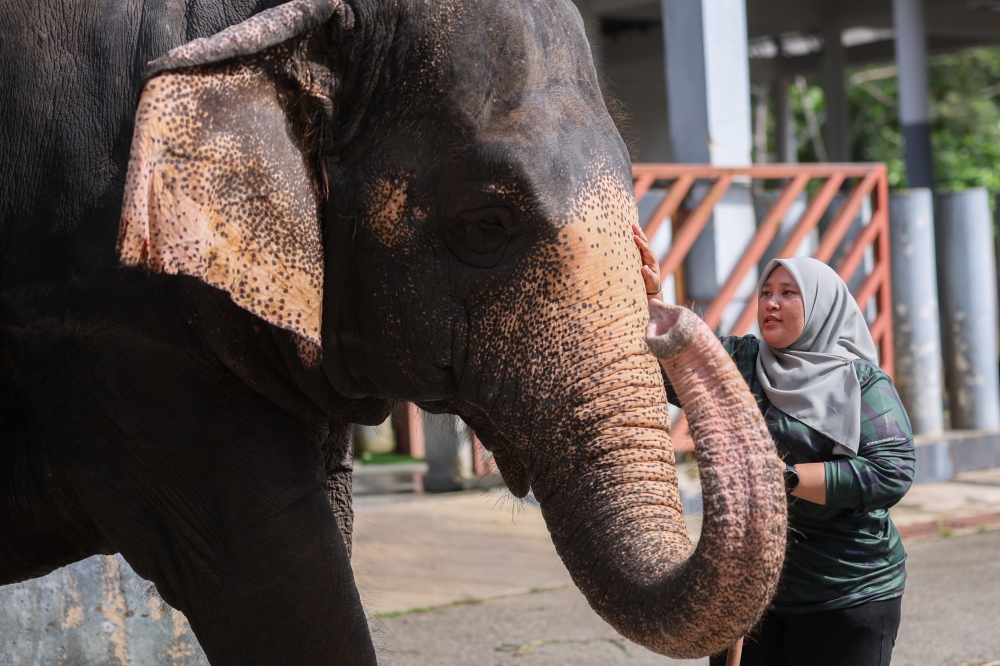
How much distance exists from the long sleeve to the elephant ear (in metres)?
1.14

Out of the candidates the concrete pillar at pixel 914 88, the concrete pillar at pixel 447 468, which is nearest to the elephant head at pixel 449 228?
the concrete pillar at pixel 447 468

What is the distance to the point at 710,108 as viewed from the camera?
707 centimetres

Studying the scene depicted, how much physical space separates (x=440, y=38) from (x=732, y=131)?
5.28 meters

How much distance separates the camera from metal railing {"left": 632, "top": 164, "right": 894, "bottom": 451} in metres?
6.93

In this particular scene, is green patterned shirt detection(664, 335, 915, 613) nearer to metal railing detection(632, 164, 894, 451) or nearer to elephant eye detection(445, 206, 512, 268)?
elephant eye detection(445, 206, 512, 268)

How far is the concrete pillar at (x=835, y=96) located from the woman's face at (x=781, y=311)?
12.8 meters

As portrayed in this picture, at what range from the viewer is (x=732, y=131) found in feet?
23.7

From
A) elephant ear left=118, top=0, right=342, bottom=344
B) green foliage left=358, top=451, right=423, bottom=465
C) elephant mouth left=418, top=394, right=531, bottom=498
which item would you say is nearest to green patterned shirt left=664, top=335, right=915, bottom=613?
elephant mouth left=418, top=394, right=531, bottom=498

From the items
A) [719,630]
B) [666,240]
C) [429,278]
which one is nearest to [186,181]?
[429,278]

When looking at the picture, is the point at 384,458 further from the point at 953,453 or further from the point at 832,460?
the point at 832,460

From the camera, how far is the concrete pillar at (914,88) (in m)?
11.1

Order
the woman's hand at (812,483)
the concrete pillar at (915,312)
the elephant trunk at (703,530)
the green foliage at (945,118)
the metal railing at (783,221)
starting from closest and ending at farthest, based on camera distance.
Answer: the elephant trunk at (703,530) < the woman's hand at (812,483) < the metal railing at (783,221) < the concrete pillar at (915,312) < the green foliage at (945,118)

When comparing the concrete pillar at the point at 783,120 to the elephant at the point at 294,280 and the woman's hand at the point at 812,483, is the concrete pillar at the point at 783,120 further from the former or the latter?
the elephant at the point at 294,280

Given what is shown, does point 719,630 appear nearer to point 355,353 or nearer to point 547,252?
point 547,252
